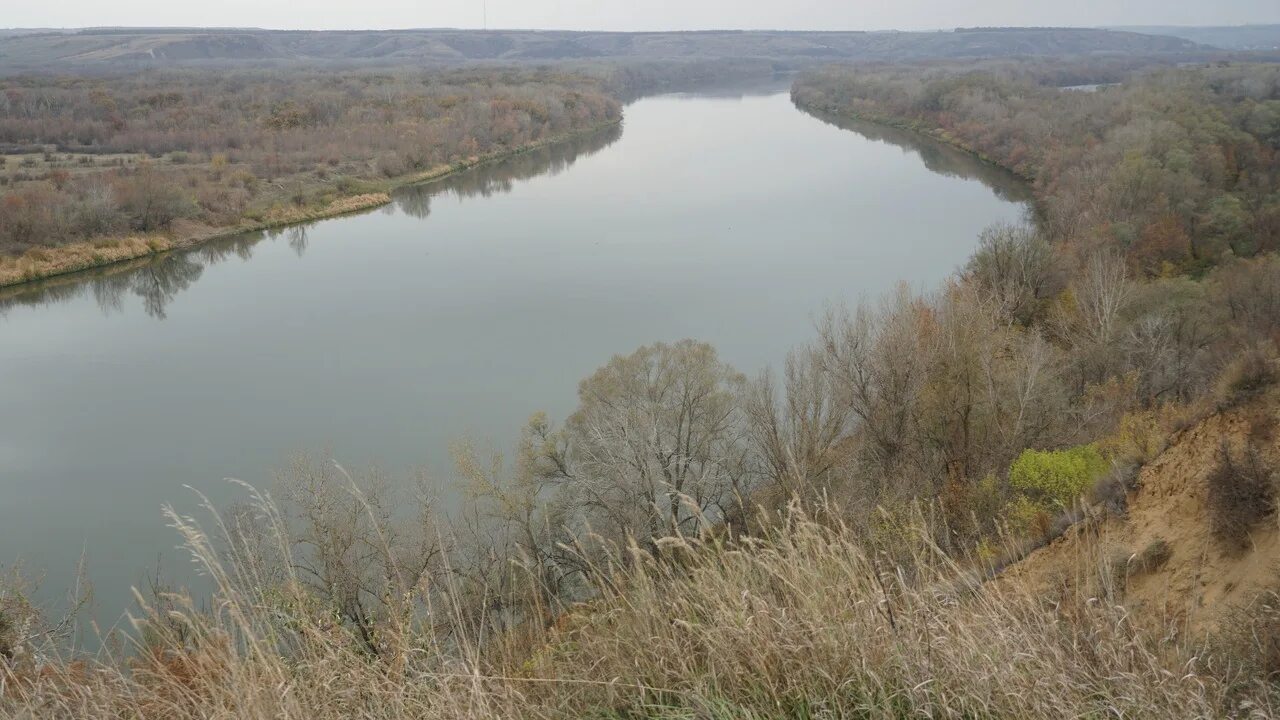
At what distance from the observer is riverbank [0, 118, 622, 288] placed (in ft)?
66.0

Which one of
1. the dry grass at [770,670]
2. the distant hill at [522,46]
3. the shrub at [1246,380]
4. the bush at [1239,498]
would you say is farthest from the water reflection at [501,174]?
the distant hill at [522,46]

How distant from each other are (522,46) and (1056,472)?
139292 mm

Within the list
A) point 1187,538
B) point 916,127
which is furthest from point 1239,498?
point 916,127

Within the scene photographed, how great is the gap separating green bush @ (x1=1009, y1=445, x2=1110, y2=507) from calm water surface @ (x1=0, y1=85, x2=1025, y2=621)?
19.0 feet

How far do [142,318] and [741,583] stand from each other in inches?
758

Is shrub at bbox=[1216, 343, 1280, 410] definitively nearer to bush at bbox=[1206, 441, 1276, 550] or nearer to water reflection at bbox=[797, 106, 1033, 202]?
bush at bbox=[1206, 441, 1276, 550]

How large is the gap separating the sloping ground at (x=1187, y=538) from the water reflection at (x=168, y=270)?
18.5 meters

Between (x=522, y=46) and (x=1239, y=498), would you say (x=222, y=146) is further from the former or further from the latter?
(x=522, y=46)

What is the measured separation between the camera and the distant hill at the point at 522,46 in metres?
108

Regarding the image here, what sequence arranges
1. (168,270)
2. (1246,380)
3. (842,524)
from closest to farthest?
1. (842,524)
2. (1246,380)
3. (168,270)

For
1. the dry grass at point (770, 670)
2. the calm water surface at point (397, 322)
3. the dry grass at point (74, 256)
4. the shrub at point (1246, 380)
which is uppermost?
the dry grass at point (770, 670)

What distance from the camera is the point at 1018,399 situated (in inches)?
383

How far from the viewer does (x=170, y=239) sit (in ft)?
76.8

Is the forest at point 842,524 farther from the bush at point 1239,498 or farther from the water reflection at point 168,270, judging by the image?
the water reflection at point 168,270
